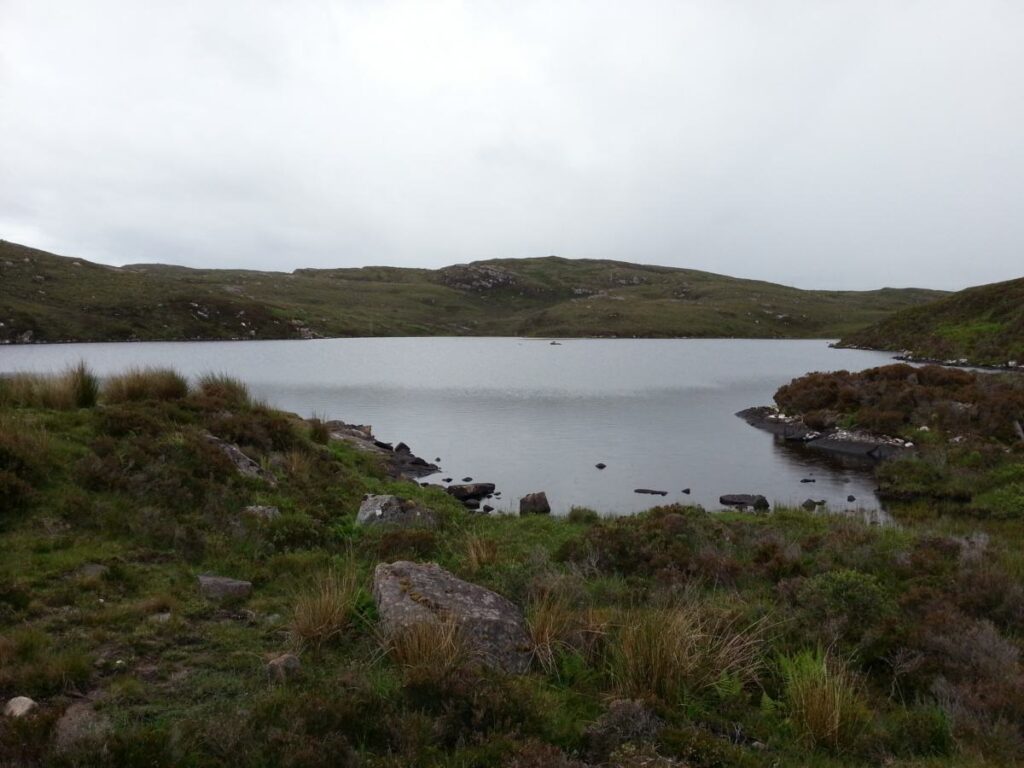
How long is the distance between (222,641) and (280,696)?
199 centimetres

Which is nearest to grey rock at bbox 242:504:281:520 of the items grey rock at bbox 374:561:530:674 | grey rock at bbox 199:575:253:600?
grey rock at bbox 199:575:253:600

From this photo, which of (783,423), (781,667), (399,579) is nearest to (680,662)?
(781,667)

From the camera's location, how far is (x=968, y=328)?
71.6 meters

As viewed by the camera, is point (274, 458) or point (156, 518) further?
point (274, 458)

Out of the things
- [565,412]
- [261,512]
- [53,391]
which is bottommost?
[565,412]

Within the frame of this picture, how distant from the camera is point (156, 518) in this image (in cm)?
1115

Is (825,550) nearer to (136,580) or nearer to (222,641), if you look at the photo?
(222,641)

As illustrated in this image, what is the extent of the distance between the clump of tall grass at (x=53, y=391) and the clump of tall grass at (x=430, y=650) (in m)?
11.5

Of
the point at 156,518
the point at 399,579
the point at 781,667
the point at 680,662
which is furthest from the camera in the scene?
the point at 156,518

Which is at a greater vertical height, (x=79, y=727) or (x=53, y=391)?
(x=53, y=391)

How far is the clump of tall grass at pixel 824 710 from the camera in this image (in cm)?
614

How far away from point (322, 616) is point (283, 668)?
105cm

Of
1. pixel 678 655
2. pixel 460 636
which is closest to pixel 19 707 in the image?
pixel 460 636

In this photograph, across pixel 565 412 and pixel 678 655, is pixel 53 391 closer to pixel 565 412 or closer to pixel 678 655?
pixel 678 655
